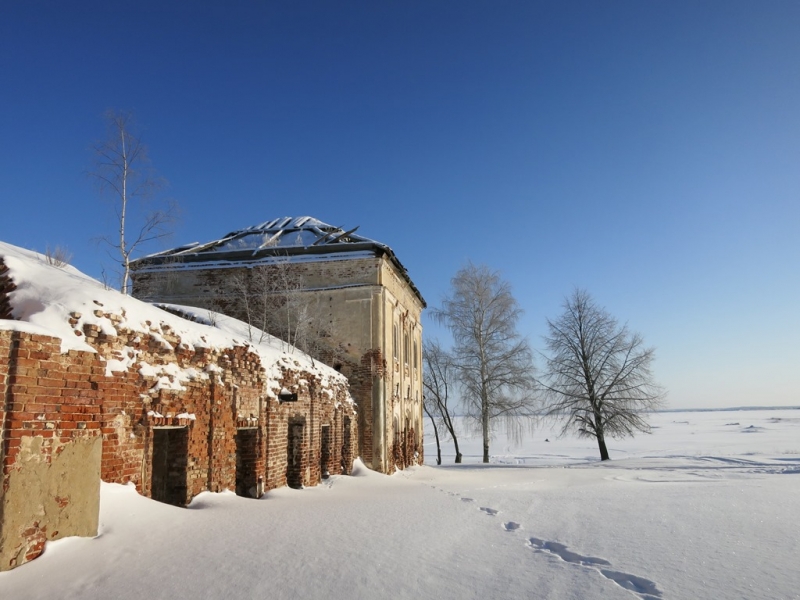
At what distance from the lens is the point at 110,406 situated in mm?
5543

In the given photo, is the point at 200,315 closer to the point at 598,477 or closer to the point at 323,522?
the point at 323,522

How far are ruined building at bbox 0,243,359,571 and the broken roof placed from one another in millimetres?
8092

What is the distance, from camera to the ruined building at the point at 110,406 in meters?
4.32

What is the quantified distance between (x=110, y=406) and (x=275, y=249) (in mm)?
13461

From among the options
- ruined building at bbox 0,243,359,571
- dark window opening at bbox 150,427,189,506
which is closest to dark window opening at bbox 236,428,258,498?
ruined building at bbox 0,243,359,571

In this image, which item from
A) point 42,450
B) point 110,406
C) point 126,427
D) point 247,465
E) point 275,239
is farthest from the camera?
point 275,239

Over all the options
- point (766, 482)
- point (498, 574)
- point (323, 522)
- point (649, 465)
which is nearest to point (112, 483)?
point (323, 522)

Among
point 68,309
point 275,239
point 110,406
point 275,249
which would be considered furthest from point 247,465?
point 275,239

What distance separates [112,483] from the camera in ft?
18.5

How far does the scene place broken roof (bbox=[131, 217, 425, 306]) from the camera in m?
18.4

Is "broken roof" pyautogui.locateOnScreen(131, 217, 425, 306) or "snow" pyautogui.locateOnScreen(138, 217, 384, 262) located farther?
"snow" pyautogui.locateOnScreen(138, 217, 384, 262)

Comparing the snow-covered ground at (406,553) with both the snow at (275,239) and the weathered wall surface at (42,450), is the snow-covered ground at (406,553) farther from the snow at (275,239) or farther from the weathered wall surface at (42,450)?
the snow at (275,239)

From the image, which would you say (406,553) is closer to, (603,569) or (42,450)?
(603,569)

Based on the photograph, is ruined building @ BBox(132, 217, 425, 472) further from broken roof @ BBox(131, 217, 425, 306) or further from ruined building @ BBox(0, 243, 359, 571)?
ruined building @ BBox(0, 243, 359, 571)
